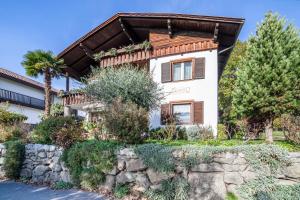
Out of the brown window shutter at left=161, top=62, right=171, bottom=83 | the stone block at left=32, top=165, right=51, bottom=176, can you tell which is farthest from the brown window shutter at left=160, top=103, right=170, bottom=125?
the stone block at left=32, top=165, right=51, bottom=176

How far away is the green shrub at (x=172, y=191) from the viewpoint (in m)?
6.66

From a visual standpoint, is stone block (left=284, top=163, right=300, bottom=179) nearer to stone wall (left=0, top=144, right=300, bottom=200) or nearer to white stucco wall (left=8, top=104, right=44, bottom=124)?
stone wall (left=0, top=144, right=300, bottom=200)

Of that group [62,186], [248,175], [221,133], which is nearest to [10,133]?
[62,186]

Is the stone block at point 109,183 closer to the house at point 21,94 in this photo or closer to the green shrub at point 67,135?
the green shrub at point 67,135

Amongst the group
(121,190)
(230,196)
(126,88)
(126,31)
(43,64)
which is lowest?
(121,190)

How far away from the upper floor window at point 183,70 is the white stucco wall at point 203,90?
0.24 m

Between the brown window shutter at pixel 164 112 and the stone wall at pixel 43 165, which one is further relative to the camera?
the brown window shutter at pixel 164 112

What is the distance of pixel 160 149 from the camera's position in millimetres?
7156

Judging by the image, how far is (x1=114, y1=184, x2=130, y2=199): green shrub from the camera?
725 centimetres

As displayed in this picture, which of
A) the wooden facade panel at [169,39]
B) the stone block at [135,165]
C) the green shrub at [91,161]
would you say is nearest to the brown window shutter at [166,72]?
the wooden facade panel at [169,39]

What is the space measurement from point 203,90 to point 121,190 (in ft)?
28.8

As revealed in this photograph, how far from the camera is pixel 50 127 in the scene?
10.1 metres

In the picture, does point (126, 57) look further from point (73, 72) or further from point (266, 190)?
point (266, 190)

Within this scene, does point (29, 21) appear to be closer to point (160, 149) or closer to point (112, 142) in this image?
point (112, 142)
